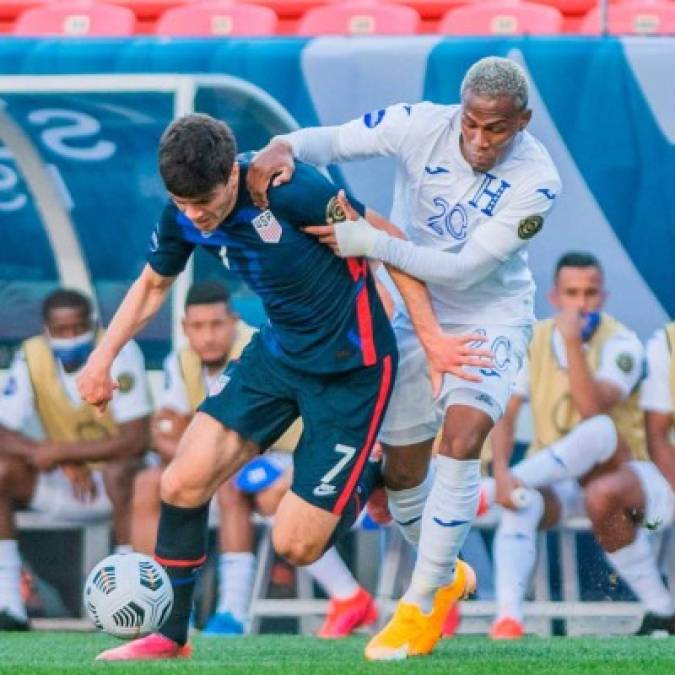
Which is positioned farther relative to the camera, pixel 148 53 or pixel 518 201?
pixel 148 53

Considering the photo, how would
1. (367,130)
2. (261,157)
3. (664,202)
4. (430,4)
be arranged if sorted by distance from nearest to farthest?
(261,157) < (367,130) < (664,202) < (430,4)

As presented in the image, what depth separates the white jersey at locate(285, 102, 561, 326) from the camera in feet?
20.0

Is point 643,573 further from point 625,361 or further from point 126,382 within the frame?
point 126,382

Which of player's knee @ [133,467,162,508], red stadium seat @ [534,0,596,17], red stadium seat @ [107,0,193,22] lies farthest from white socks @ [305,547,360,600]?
red stadium seat @ [107,0,193,22]

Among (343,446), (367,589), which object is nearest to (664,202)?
(367,589)

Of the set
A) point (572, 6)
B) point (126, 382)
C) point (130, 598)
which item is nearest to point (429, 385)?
point (130, 598)

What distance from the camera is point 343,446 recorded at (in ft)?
19.7

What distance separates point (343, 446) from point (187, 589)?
0.67 m

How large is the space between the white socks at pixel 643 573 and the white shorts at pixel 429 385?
1.96m

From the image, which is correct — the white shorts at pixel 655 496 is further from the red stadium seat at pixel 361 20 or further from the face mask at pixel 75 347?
the red stadium seat at pixel 361 20

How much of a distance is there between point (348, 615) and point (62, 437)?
1546mm

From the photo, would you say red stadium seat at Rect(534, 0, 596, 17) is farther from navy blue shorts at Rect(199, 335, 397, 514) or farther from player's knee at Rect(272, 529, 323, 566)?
player's knee at Rect(272, 529, 323, 566)

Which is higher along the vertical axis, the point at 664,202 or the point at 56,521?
the point at 664,202

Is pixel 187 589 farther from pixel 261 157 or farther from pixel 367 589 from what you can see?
pixel 367 589
